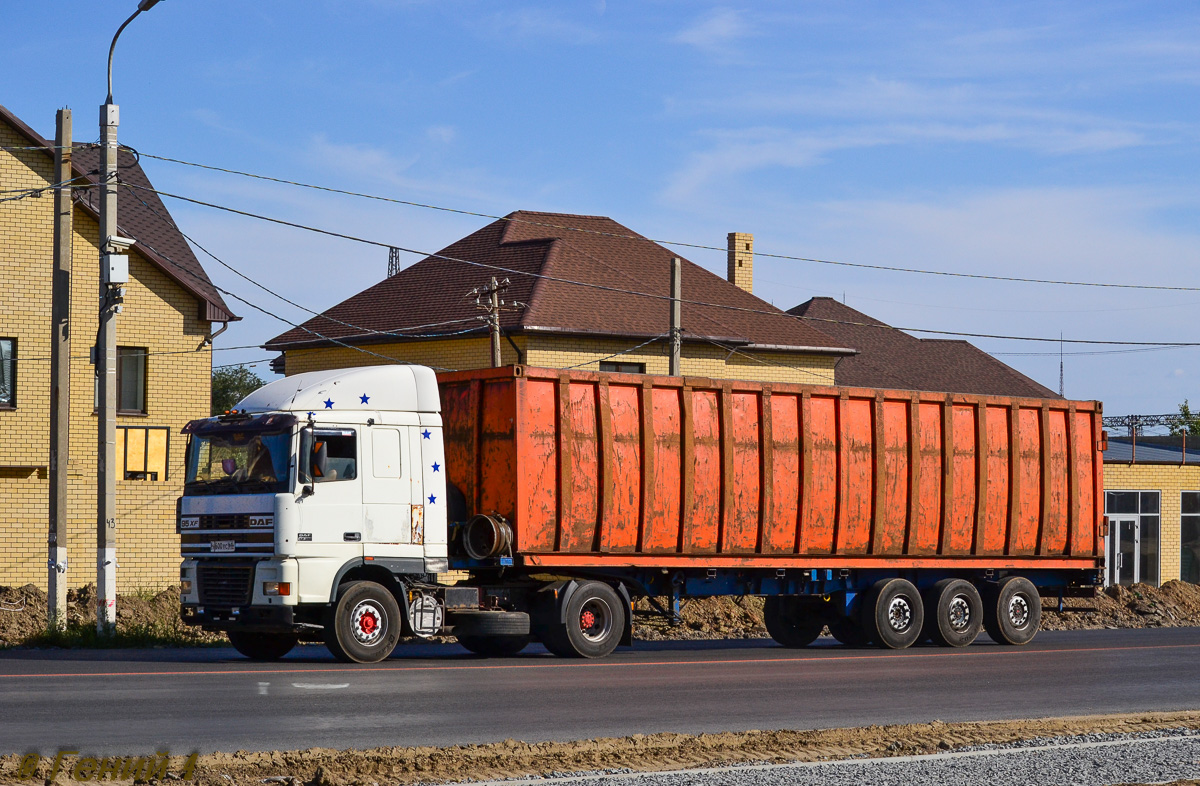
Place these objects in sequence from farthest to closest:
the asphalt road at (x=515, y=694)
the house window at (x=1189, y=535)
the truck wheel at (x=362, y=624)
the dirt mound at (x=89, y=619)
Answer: the house window at (x=1189, y=535), the dirt mound at (x=89, y=619), the truck wheel at (x=362, y=624), the asphalt road at (x=515, y=694)

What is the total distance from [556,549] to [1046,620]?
16501mm

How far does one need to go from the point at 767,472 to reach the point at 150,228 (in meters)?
16.9

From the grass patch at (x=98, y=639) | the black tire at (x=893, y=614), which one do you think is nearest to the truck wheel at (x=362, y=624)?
the grass patch at (x=98, y=639)

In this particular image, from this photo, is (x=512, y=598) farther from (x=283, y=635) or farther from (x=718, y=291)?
(x=718, y=291)

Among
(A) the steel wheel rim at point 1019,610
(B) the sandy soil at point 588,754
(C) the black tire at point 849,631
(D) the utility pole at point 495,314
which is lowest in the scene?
(C) the black tire at point 849,631

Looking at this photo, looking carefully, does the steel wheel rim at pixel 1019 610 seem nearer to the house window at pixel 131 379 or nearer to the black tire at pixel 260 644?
the black tire at pixel 260 644

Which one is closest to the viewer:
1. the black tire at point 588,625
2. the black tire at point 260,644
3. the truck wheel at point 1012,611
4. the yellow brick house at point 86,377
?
the black tire at point 260,644

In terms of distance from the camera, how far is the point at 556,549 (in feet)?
61.4

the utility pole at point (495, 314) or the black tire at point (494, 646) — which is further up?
the utility pole at point (495, 314)

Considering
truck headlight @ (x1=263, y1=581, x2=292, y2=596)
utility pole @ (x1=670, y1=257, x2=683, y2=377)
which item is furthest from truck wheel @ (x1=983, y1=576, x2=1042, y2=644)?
truck headlight @ (x1=263, y1=581, x2=292, y2=596)

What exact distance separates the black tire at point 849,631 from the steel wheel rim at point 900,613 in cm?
48

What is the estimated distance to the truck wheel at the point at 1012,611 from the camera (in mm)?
22562

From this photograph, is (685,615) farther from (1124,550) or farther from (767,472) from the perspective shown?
(1124,550)

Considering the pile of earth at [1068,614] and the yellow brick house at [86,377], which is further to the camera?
the yellow brick house at [86,377]
